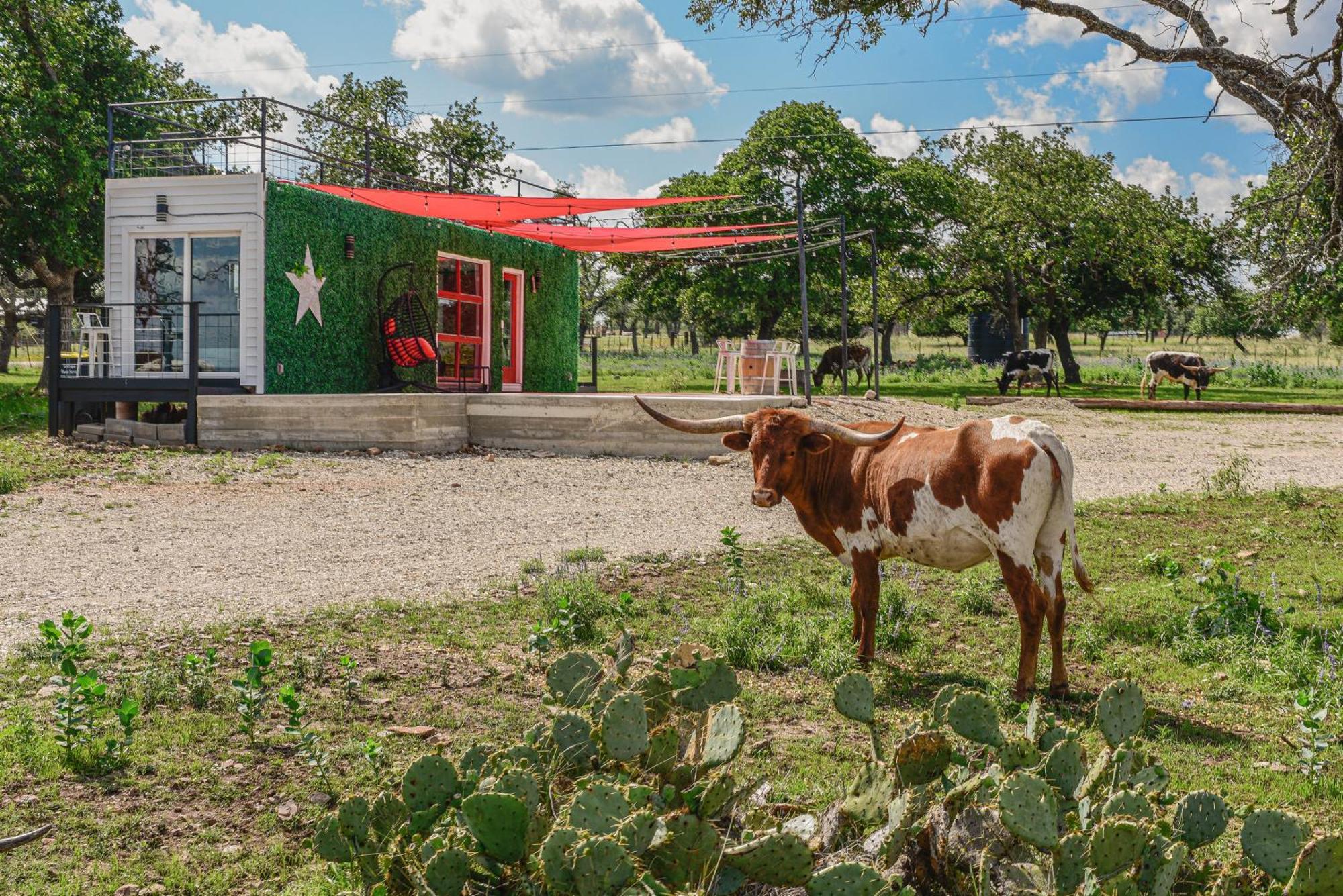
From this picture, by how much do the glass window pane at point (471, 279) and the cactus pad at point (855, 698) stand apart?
17.5 metres

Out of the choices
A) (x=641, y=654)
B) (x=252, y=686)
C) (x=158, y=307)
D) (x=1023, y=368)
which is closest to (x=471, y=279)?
Answer: (x=158, y=307)

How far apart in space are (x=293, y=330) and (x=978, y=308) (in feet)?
77.1

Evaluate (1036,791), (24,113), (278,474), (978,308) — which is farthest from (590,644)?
(978,308)

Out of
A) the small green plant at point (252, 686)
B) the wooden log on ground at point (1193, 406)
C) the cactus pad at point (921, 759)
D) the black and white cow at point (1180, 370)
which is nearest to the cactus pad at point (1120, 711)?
the cactus pad at point (921, 759)

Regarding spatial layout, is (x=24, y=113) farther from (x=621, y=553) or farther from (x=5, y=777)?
(x=5, y=777)

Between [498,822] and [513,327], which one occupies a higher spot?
[513,327]

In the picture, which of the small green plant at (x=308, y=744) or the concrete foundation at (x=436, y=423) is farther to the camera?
the concrete foundation at (x=436, y=423)

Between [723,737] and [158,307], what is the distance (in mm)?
15377

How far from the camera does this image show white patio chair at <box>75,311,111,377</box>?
1488 centimetres

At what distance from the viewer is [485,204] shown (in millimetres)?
14773

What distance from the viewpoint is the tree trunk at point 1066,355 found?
32.0 meters

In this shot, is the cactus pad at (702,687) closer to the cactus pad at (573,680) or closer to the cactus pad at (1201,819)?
the cactus pad at (573,680)

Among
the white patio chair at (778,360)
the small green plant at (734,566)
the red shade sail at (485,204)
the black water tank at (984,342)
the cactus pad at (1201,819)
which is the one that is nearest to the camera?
the cactus pad at (1201,819)

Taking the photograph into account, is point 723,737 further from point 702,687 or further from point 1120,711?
point 1120,711
